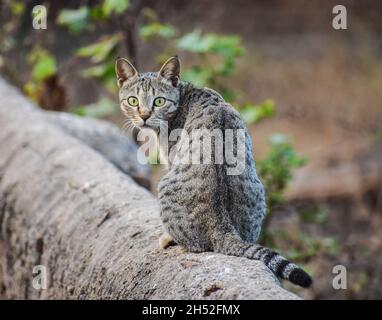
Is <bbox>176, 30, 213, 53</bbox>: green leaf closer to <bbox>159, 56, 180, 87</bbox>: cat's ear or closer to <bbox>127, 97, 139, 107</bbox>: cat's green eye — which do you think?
<bbox>159, 56, 180, 87</bbox>: cat's ear


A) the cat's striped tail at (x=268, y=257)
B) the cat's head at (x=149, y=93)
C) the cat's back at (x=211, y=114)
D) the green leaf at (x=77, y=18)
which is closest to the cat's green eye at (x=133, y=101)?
the cat's head at (x=149, y=93)

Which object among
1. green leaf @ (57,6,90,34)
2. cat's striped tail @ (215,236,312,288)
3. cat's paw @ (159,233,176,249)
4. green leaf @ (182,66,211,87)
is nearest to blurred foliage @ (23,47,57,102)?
green leaf @ (57,6,90,34)

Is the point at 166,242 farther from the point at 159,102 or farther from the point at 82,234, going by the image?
the point at 82,234

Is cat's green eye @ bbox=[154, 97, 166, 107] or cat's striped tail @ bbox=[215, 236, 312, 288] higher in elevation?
cat's green eye @ bbox=[154, 97, 166, 107]

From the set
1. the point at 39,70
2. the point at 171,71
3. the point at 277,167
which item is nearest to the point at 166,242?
the point at 171,71

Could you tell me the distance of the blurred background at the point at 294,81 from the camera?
876 cm

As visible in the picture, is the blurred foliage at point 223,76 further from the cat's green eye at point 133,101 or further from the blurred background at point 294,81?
the cat's green eye at point 133,101

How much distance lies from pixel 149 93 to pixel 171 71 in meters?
0.19

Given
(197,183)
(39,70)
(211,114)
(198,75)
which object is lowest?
(197,183)

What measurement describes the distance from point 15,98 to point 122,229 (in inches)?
141

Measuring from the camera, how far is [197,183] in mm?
4043

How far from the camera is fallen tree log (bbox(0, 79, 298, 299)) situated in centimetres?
370

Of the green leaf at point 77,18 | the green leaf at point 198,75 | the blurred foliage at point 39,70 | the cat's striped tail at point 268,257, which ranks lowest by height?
the cat's striped tail at point 268,257
